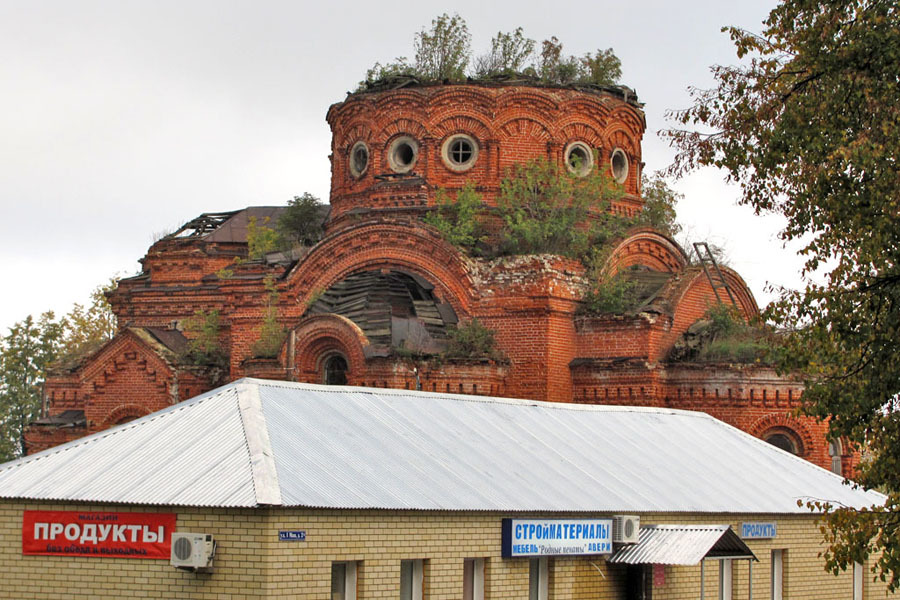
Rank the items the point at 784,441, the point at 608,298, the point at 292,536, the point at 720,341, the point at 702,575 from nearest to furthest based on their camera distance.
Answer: the point at 292,536, the point at 702,575, the point at 784,441, the point at 720,341, the point at 608,298

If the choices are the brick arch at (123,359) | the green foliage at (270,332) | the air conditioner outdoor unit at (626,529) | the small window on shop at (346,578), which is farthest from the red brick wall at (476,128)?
the small window on shop at (346,578)

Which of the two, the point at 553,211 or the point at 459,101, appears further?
the point at 459,101

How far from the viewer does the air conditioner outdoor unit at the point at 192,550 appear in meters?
13.4

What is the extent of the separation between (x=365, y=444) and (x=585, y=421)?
5.08m

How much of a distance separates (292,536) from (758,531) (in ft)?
25.0

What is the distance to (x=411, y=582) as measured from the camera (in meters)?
15.0

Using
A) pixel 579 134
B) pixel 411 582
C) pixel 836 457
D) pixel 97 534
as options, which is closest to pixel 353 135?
pixel 579 134

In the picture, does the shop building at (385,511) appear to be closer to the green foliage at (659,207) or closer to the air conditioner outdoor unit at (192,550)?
the air conditioner outdoor unit at (192,550)

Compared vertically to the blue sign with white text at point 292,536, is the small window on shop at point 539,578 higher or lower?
lower

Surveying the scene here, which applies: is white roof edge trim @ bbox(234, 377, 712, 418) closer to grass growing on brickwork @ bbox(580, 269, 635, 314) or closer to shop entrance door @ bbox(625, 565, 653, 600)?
shop entrance door @ bbox(625, 565, 653, 600)

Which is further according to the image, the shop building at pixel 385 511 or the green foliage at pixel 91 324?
the green foliage at pixel 91 324

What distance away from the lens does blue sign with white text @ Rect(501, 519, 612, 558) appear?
1568 cm

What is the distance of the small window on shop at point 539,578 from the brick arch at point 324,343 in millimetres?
11511

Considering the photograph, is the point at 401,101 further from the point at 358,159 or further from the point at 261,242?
the point at 261,242
